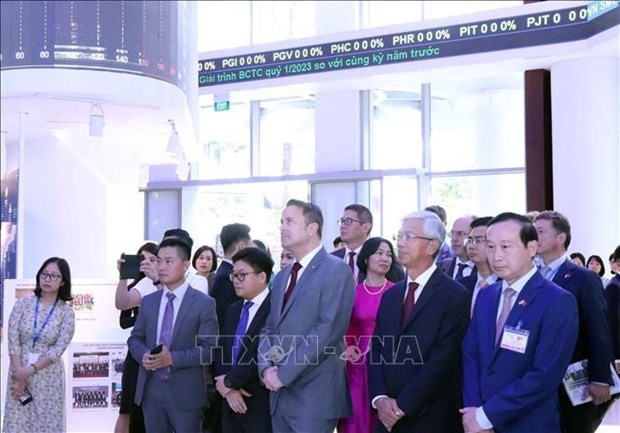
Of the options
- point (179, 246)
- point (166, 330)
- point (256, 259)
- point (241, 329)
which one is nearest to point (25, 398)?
point (166, 330)

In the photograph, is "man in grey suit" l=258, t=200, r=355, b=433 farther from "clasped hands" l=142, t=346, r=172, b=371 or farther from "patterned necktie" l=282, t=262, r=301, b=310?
"clasped hands" l=142, t=346, r=172, b=371

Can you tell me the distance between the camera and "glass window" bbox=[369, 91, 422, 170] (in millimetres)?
14195

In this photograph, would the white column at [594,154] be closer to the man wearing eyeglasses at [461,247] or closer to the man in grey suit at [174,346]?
the man wearing eyeglasses at [461,247]

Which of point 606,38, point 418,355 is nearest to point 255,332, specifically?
point 418,355

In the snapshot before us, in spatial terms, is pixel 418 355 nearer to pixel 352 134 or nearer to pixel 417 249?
pixel 417 249

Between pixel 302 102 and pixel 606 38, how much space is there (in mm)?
6264

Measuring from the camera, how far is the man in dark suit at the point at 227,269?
556 centimetres

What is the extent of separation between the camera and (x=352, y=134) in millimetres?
13977

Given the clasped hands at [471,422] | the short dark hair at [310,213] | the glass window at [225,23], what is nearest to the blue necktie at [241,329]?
the short dark hair at [310,213]

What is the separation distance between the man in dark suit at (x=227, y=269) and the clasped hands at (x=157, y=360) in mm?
659

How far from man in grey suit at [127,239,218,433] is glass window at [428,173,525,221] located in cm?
874

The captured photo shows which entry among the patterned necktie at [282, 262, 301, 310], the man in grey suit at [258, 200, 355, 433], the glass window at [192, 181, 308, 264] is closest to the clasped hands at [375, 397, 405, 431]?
the man in grey suit at [258, 200, 355, 433]

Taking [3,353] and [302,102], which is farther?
[302,102]

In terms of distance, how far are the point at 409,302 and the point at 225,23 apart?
13.0m
